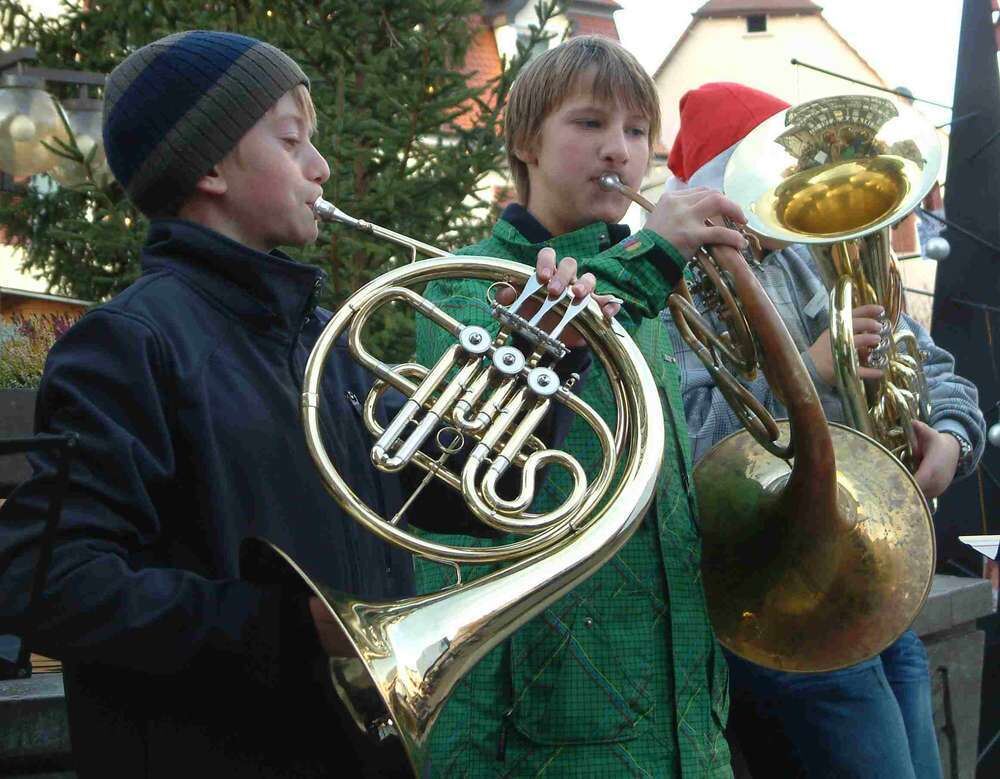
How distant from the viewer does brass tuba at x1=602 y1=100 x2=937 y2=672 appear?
92.3 inches

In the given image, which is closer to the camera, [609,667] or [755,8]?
[609,667]

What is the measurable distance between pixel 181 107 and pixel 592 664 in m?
0.98

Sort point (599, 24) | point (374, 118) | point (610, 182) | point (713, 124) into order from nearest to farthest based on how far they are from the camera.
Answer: point (610, 182) → point (713, 124) → point (374, 118) → point (599, 24)

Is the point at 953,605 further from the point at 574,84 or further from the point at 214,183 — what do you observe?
the point at 214,183

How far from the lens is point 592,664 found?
2.05m

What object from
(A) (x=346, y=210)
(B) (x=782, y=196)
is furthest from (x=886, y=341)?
(A) (x=346, y=210)

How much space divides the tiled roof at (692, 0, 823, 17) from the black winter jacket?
28.3 metres

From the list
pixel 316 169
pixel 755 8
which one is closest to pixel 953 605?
pixel 316 169


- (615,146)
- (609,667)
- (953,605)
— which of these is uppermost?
(615,146)

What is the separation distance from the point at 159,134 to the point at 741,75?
27.7 meters

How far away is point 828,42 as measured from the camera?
29.6 m

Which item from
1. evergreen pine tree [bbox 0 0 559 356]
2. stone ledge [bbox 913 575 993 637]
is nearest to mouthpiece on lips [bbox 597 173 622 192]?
stone ledge [bbox 913 575 993 637]

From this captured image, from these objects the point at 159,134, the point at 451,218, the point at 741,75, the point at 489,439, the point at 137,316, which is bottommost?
the point at 741,75

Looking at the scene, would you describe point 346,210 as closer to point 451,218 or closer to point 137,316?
point 451,218
